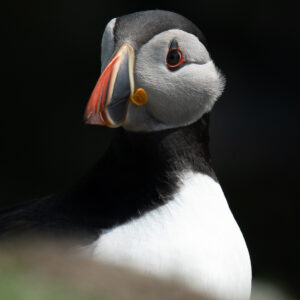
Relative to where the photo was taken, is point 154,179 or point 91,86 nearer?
point 154,179

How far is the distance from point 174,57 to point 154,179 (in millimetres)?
586

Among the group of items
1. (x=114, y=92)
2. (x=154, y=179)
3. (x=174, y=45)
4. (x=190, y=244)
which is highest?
(x=174, y=45)

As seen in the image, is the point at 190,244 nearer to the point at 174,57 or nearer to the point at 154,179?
the point at 154,179

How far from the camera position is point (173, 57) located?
3871 millimetres

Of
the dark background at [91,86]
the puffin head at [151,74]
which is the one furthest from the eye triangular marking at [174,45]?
the dark background at [91,86]

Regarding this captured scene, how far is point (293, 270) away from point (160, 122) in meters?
4.16

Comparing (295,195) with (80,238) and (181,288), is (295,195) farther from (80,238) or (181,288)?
(181,288)

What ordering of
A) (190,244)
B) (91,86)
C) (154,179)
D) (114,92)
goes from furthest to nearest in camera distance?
(91,86) → (154,179) → (190,244) → (114,92)

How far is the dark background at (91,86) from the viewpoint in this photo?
28.5 feet

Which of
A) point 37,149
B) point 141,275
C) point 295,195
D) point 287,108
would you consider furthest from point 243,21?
point 141,275

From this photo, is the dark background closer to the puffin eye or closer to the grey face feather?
the grey face feather

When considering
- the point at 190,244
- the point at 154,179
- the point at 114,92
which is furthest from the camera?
the point at 154,179

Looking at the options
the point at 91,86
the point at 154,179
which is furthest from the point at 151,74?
the point at 91,86

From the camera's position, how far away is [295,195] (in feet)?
27.5
